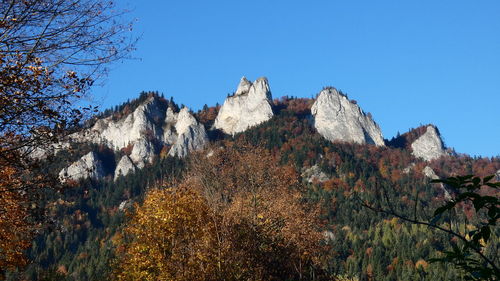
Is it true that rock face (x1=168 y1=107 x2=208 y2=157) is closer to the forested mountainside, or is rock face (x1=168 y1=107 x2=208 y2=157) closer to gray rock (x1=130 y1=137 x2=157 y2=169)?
the forested mountainside

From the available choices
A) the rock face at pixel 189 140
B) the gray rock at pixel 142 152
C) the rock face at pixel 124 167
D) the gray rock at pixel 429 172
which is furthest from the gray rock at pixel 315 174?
the rock face at pixel 124 167

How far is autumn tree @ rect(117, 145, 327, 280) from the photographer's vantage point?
17.4 metres

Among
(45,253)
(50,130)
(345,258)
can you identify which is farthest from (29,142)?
(45,253)

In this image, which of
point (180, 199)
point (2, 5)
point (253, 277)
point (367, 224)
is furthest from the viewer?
point (367, 224)

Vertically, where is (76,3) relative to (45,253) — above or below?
below

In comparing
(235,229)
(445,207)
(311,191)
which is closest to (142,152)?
(311,191)

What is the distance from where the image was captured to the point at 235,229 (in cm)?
1916

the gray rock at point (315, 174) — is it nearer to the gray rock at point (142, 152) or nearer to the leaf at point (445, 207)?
the gray rock at point (142, 152)

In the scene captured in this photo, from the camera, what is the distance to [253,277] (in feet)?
56.5

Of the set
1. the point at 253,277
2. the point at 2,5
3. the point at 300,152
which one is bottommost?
the point at 253,277

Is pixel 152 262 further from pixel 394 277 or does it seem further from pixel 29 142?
pixel 394 277

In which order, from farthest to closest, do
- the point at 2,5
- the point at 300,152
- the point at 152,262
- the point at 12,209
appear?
the point at 300,152 < the point at 152,262 < the point at 12,209 < the point at 2,5

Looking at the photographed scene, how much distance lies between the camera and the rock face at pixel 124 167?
176250 mm

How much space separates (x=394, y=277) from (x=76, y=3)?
84810 mm
